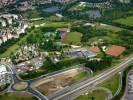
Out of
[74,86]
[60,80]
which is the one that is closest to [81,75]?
[60,80]

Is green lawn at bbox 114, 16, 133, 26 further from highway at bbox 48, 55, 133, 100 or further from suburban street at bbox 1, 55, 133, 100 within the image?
suburban street at bbox 1, 55, 133, 100

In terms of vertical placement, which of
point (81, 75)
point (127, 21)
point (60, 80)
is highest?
point (127, 21)

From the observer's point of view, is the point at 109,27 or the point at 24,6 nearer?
the point at 109,27

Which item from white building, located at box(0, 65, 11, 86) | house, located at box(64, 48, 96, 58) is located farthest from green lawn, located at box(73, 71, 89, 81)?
white building, located at box(0, 65, 11, 86)

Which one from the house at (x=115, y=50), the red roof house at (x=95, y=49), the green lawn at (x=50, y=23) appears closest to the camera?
the house at (x=115, y=50)

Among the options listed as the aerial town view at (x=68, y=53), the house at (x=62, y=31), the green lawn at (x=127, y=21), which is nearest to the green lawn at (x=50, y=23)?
the aerial town view at (x=68, y=53)

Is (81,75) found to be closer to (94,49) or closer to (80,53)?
(80,53)

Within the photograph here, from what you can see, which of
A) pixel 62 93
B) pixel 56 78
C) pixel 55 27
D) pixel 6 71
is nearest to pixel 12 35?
pixel 55 27

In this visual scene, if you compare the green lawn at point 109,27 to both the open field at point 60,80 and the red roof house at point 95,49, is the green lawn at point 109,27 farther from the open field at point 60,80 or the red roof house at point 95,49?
the open field at point 60,80
